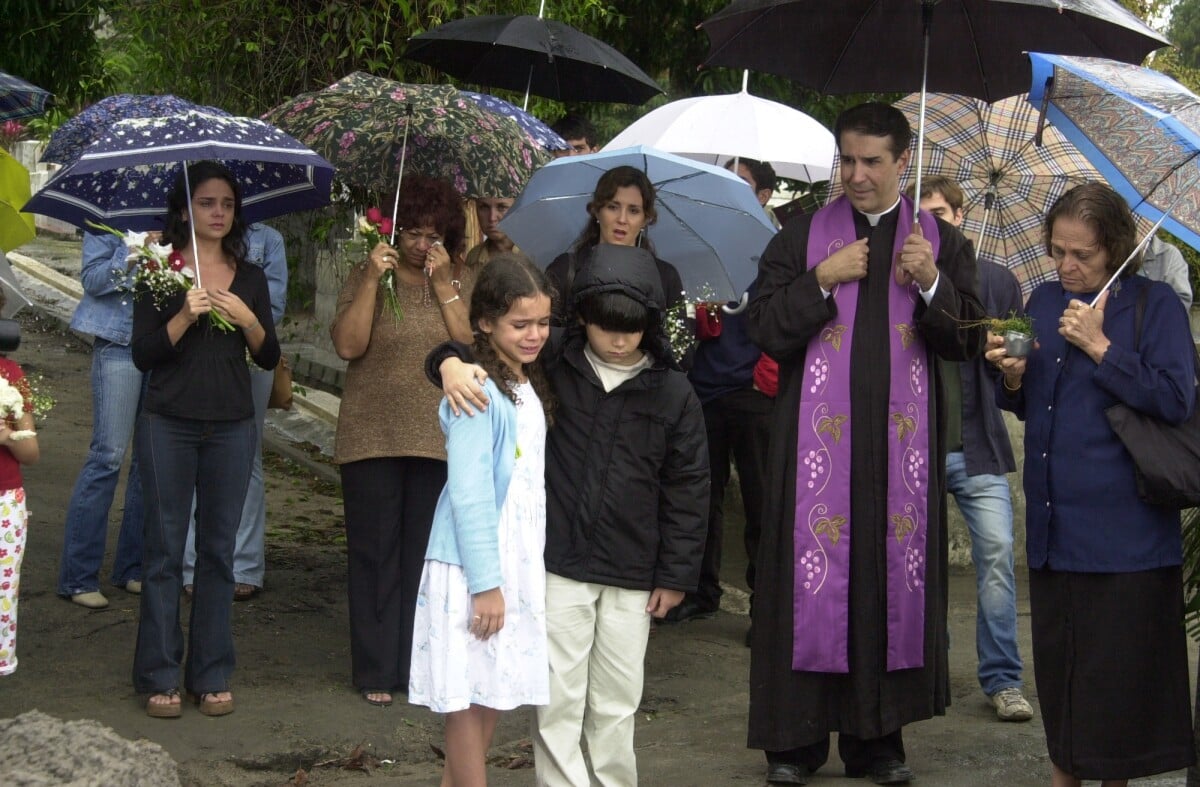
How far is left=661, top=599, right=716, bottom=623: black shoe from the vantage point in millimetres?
7586

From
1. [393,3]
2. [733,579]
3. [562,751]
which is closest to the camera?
[562,751]

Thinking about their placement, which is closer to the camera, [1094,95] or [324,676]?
[1094,95]

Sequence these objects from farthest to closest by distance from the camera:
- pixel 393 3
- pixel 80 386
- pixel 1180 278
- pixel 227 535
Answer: pixel 80 386 < pixel 393 3 < pixel 1180 278 < pixel 227 535

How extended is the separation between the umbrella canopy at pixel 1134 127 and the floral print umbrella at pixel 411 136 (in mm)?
2162

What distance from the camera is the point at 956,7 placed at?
17.3 ft

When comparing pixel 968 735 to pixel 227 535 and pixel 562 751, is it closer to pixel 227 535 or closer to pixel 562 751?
pixel 562 751

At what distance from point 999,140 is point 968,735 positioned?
2.38 metres

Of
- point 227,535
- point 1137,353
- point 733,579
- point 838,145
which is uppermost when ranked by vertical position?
point 838,145

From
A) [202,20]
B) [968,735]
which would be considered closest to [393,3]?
[202,20]

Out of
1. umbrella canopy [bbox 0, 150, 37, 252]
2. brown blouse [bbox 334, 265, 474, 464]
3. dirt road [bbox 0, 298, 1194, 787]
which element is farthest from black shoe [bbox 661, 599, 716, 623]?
umbrella canopy [bbox 0, 150, 37, 252]

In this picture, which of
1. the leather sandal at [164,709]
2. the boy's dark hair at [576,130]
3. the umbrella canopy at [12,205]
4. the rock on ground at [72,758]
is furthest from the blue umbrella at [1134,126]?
the umbrella canopy at [12,205]

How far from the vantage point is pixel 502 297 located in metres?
4.44

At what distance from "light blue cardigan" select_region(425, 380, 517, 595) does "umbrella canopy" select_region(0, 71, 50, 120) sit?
3.47 m

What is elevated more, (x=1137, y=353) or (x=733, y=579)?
(x=1137, y=353)
